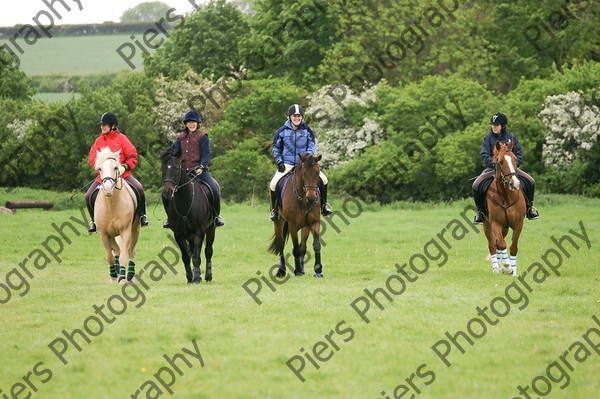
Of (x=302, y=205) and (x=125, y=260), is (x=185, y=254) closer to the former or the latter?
(x=125, y=260)

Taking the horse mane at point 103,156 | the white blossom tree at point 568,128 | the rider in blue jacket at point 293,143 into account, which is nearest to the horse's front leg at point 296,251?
the rider in blue jacket at point 293,143

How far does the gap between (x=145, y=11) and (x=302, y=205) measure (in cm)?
13866

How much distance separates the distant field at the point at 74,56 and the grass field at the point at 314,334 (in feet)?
245

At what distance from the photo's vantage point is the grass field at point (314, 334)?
7.22m

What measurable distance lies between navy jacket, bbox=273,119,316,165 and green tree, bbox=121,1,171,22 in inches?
5115

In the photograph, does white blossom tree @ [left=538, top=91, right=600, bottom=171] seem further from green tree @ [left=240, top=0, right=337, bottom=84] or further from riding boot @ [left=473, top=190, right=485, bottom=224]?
riding boot @ [left=473, top=190, right=485, bottom=224]

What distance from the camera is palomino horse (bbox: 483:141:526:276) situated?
14.9m

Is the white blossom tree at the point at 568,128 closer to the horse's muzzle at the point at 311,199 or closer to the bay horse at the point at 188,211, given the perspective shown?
the horse's muzzle at the point at 311,199

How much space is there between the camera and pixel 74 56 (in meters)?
93.3

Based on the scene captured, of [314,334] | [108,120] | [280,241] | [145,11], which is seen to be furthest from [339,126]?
[145,11]

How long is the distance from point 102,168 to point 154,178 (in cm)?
4110

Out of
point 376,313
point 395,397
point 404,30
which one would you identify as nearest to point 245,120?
point 404,30

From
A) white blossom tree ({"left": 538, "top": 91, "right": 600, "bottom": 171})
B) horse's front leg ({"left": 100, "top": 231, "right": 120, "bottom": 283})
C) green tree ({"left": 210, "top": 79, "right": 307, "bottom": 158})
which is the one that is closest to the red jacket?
horse's front leg ({"left": 100, "top": 231, "right": 120, "bottom": 283})

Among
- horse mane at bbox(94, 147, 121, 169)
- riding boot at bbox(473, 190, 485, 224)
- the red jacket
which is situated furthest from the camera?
riding boot at bbox(473, 190, 485, 224)
